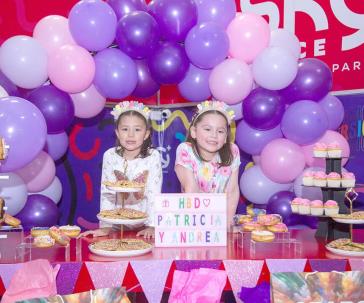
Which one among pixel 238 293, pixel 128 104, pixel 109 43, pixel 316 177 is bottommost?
pixel 238 293

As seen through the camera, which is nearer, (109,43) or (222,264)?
(222,264)

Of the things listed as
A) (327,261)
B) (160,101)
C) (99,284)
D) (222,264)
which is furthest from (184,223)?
(160,101)

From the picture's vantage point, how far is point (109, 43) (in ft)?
14.8

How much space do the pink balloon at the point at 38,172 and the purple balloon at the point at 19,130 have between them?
1.35 metres

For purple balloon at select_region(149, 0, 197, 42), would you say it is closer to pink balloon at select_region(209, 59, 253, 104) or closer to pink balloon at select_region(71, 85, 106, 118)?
pink balloon at select_region(209, 59, 253, 104)

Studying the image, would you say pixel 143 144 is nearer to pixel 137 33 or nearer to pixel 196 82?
pixel 137 33

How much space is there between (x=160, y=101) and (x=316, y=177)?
4.08m

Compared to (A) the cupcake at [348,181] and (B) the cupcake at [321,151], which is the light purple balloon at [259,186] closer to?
(B) the cupcake at [321,151]

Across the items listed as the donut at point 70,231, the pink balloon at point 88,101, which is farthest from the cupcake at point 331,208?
the pink balloon at point 88,101

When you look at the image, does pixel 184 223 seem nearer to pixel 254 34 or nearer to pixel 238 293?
pixel 238 293

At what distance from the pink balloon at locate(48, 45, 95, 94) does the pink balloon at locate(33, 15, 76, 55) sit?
0.40 ft

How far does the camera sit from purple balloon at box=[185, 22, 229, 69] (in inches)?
171

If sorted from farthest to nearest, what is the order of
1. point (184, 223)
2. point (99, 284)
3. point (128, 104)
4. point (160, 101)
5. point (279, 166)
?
point (160, 101), point (279, 166), point (128, 104), point (184, 223), point (99, 284)

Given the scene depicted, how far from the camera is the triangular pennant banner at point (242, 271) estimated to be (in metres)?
2.41
